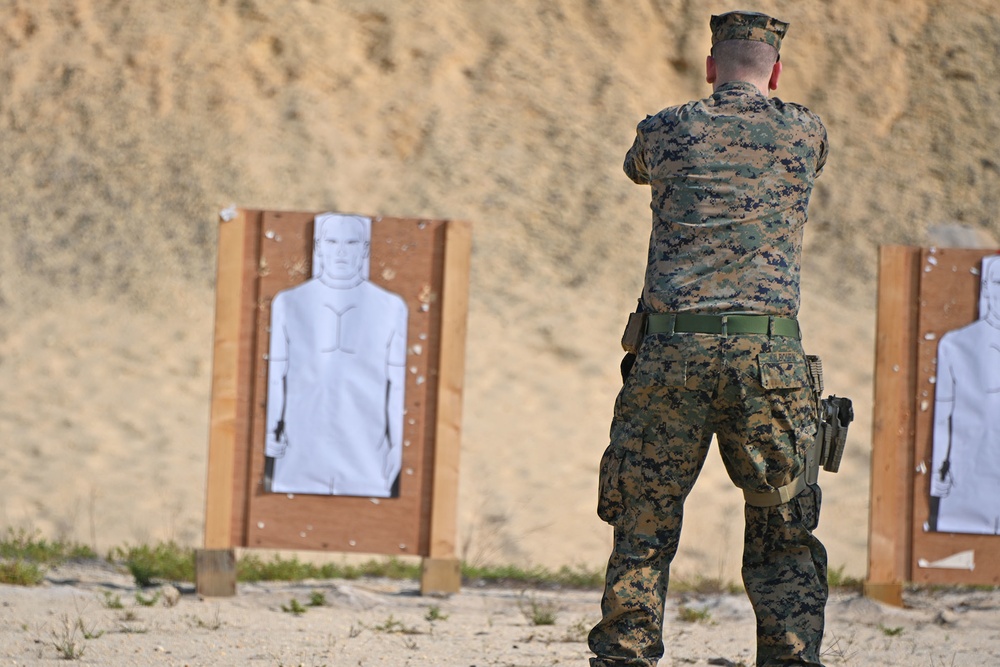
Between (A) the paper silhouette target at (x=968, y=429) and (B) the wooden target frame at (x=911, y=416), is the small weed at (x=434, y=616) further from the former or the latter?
(A) the paper silhouette target at (x=968, y=429)

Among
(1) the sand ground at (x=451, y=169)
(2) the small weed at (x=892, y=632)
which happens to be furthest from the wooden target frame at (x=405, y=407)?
(1) the sand ground at (x=451, y=169)

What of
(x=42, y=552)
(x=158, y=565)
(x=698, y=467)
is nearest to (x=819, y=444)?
(x=698, y=467)

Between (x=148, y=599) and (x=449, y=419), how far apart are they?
1419 mm

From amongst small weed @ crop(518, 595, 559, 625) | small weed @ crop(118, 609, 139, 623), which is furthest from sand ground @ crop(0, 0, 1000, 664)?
small weed @ crop(118, 609, 139, 623)

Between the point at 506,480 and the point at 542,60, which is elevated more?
the point at 542,60

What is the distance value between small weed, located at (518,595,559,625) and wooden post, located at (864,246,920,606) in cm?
136

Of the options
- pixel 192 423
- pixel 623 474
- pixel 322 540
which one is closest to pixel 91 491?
pixel 192 423

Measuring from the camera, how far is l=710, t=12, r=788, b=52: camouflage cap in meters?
3.08

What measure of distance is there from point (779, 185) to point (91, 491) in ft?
20.8

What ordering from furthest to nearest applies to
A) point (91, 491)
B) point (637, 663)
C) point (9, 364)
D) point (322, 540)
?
point (9, 364) → point (91, 491) → point (322, 540) → point (637, 663)

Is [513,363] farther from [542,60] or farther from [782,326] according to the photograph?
[782,326]

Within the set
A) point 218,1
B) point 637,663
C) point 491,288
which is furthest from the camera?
point 218,1

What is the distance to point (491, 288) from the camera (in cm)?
1111

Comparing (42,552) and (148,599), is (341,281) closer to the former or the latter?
(148,599)
